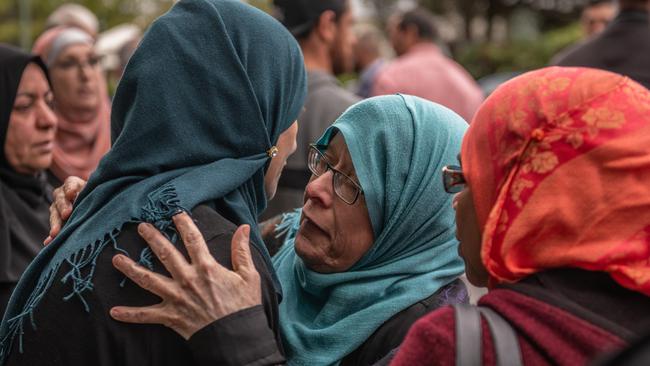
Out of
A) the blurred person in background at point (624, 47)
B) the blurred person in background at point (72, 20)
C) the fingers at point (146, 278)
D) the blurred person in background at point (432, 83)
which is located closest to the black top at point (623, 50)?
the blurred person in background at point (624, 47)

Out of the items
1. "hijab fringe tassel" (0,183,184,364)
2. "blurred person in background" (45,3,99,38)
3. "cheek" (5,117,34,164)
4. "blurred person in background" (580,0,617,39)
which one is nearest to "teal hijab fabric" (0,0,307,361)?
"hijab fringe tassel" (0,183,184,364)

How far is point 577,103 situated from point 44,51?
15.1 feet

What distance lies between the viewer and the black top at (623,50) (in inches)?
186

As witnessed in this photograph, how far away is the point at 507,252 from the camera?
6.28 feet

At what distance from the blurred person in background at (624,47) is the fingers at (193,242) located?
3.18m

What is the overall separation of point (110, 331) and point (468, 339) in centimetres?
85

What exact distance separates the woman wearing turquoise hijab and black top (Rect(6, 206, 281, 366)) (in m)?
0.42

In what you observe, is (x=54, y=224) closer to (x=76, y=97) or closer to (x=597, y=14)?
(x=76, y=97)

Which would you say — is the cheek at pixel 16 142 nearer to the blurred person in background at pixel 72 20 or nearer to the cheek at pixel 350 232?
the cheek at pixel 350 232

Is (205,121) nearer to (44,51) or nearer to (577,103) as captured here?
(577,103)

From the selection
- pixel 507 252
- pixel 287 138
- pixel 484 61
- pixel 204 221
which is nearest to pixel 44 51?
pixel 287 138

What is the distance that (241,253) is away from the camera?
2189 mm

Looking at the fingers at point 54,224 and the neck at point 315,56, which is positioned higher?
the fingers at point 54,224

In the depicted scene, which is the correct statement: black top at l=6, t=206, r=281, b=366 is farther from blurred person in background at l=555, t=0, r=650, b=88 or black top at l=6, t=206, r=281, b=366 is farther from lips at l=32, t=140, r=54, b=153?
blurred person in background at l=555, t=0, r=650, b=88
